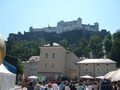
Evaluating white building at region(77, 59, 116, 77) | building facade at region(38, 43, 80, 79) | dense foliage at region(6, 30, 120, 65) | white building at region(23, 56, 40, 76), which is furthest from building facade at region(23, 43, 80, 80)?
white building at region(23, 56, 40, 76)

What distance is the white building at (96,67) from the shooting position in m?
91.3

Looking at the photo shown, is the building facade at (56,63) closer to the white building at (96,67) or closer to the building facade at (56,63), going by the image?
the building facade at (56,63)

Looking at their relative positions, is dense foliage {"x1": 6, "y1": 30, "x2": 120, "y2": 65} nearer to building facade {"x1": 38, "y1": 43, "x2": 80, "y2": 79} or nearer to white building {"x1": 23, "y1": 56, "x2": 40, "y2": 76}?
white building {"x1": 23, "y1": 56, "x2": 40, "y2": 76}

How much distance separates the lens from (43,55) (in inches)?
3895

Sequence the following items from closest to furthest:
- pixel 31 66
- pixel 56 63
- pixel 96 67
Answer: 1. pixel 96 67
2. pixel 56 63
3. pixel 31 66

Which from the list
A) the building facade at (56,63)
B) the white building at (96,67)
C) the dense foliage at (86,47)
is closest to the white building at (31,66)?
the dense foliage at (86,47)

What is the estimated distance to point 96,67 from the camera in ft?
306

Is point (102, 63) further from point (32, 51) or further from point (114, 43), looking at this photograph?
point (32, 51)

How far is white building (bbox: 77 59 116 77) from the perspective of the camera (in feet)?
300

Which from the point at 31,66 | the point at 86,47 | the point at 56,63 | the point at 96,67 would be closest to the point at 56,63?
the point at 56,63

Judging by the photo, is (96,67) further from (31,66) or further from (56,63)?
(31,66)

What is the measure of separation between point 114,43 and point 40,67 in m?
23.9

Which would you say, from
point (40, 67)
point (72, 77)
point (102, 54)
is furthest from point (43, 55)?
point (102, 54)

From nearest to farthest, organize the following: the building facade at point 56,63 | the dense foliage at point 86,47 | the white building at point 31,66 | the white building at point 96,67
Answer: the white building at point 96,67 < the building facade at point 56,63 < the dense foliage at point 86,47 < the white building at point 31,66
